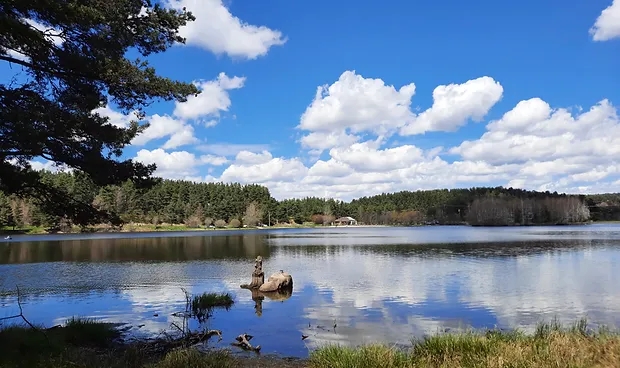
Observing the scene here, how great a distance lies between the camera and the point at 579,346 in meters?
9.73

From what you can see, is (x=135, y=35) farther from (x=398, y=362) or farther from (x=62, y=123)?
(x=398, y=362)

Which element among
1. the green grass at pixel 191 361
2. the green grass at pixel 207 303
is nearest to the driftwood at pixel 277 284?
the green grass at pixel 207 303

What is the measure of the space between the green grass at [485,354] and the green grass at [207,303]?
966 cm

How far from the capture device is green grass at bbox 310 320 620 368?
28.1ft

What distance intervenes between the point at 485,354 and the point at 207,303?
14386 millimetres

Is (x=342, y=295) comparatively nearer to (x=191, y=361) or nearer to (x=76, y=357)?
(x=191, y=361)

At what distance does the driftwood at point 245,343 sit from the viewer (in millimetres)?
13898

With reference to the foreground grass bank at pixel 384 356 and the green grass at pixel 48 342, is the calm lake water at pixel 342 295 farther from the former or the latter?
the foreground grass bank at pixel 384 356

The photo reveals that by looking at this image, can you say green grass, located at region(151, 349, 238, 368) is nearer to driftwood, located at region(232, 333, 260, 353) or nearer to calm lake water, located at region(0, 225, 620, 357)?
driftwood, located at region(232, 333, 260, 353)

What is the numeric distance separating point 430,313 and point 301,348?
7756mm

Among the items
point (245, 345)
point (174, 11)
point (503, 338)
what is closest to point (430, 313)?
point (503, 338)

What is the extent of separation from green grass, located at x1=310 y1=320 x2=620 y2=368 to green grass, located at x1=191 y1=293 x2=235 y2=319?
966cm

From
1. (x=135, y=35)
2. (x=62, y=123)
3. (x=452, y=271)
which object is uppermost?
(x=135, y=35)

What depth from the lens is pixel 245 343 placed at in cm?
1430
